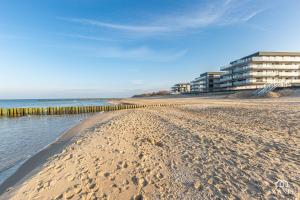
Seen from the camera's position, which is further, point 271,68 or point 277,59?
point 277,59

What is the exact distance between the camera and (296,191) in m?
3.67

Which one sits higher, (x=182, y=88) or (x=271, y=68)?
(x=271, y=68)

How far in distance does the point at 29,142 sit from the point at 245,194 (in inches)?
460

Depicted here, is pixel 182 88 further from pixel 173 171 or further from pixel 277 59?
pixel 173 171

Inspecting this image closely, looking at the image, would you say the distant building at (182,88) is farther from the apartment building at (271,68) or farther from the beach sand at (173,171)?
the beach sand at (173,171)

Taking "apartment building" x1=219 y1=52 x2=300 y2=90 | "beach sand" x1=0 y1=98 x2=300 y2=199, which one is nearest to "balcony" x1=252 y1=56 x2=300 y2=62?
"apartment building" x1=219 y1=52 x2=300 y2=90

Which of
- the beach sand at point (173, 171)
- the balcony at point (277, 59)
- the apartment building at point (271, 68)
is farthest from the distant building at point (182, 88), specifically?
the beach sand at point (173, 171)

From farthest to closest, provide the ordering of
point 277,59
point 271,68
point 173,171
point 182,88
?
point 182,88, point 277,59, point 271,68, point 173,171

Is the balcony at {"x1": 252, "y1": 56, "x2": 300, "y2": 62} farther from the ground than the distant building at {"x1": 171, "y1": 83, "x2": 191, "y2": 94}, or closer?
farther from the ground

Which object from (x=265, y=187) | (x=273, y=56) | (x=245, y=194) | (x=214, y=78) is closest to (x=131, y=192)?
(x=245, y=194)

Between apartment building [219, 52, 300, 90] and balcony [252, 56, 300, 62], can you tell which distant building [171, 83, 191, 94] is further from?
balcony [252, 56, 300, 62]

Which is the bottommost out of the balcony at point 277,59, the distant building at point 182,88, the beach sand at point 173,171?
the beach sand at point 173,171

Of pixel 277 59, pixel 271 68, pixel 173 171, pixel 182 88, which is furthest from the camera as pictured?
pixel 182 88

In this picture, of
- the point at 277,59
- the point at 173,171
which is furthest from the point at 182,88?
the point at 173,171
